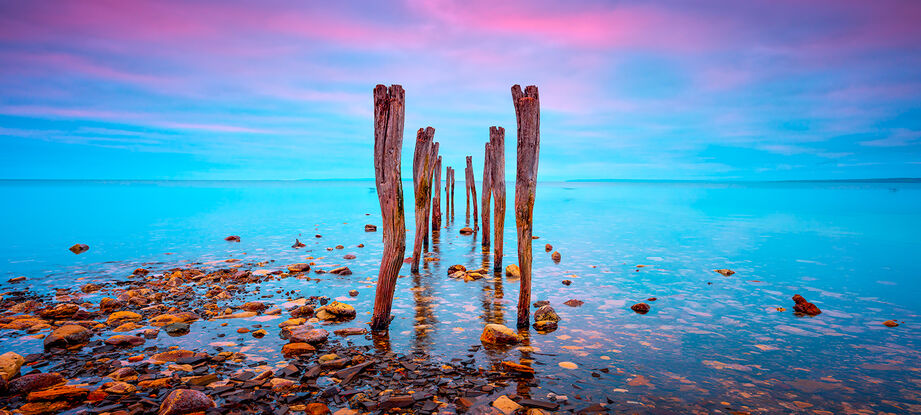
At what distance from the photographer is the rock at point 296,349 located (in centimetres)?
689

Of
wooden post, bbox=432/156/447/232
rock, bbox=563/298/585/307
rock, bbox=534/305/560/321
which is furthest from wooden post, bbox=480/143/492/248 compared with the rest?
rock, bbox=534/305/560/321

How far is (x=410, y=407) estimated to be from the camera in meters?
5.32

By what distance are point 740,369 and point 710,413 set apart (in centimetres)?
183

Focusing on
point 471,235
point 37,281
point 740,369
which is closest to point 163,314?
point 37,281

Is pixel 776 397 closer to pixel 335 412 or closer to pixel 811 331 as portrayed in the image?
pixel 811 331

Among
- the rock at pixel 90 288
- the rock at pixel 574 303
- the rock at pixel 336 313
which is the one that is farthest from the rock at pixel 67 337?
the rock at pixel 574 303

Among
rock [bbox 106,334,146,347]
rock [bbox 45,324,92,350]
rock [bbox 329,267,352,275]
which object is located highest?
rock [bbox 45,324,92,350]

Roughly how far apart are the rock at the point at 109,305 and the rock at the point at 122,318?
718 mm

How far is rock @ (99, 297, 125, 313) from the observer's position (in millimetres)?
9102

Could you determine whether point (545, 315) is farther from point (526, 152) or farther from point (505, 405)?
point (505, 405)

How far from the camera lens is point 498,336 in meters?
7.56

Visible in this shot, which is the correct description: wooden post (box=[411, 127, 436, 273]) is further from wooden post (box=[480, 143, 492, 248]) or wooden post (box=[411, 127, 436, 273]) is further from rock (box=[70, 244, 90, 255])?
rock (box=[70, 244, 90, 255])

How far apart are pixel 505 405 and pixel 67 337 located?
6.80m

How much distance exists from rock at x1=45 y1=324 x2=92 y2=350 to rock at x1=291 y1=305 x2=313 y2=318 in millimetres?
3227
